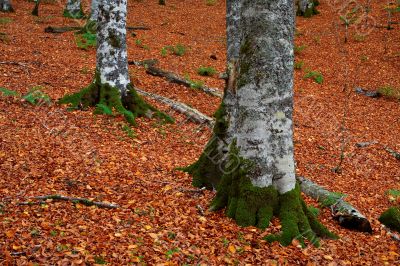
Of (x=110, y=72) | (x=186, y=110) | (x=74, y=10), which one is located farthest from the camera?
(x=74, y=10)

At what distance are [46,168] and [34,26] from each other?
14.7m

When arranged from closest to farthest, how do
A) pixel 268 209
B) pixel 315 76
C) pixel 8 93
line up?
pixel 268 209, pixel 8 93, pixel 315 76

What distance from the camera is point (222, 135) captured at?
20.6ft

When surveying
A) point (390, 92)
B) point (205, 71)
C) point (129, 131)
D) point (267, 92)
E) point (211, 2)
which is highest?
point (211, 2)

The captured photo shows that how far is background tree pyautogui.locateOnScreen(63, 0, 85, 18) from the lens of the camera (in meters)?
21.4

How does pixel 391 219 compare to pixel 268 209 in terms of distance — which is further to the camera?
pixel 391 219

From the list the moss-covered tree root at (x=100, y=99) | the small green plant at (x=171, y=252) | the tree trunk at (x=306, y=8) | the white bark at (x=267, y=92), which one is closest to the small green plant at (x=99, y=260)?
the small green plant at (x=171, y=252)

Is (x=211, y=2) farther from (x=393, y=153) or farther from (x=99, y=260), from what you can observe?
(x=99, y=260)

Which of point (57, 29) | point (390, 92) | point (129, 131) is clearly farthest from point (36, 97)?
point (390, 92)

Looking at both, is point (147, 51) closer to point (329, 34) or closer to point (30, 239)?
point (329, 34)

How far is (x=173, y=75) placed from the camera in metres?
13.3

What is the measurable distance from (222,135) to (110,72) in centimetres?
397

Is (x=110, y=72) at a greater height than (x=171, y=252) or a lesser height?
greater

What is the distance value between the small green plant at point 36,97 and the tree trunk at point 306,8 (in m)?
21.6
